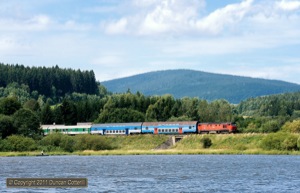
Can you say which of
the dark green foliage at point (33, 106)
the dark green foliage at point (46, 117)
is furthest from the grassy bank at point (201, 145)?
the dark green foliage at point (33, 106)

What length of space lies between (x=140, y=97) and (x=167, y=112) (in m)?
14.1

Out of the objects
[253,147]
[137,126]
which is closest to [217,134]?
[253,147]

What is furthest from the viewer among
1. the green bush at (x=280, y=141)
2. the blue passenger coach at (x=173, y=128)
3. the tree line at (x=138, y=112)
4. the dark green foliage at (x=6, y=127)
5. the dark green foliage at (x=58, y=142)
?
the tree line at (x=138, y=112)

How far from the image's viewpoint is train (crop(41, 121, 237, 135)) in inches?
4656

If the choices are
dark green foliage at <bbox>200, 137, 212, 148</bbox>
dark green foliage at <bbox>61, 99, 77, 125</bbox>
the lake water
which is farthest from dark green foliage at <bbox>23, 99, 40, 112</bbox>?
the lake water

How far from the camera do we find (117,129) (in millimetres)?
123875

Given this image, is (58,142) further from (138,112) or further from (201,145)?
(138,112)

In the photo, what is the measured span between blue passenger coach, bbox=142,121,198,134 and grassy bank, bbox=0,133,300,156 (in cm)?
440

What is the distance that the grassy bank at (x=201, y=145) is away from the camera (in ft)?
305

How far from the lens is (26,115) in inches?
4419

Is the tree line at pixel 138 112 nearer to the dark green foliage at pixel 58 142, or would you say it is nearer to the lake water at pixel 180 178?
the dark green foliage at pixel 58 142

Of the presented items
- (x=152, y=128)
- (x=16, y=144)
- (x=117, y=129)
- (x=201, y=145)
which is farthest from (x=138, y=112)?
(x=16, y=144)

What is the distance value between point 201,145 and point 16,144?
94.9ft

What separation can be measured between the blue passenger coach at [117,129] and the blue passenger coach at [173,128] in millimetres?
2205
